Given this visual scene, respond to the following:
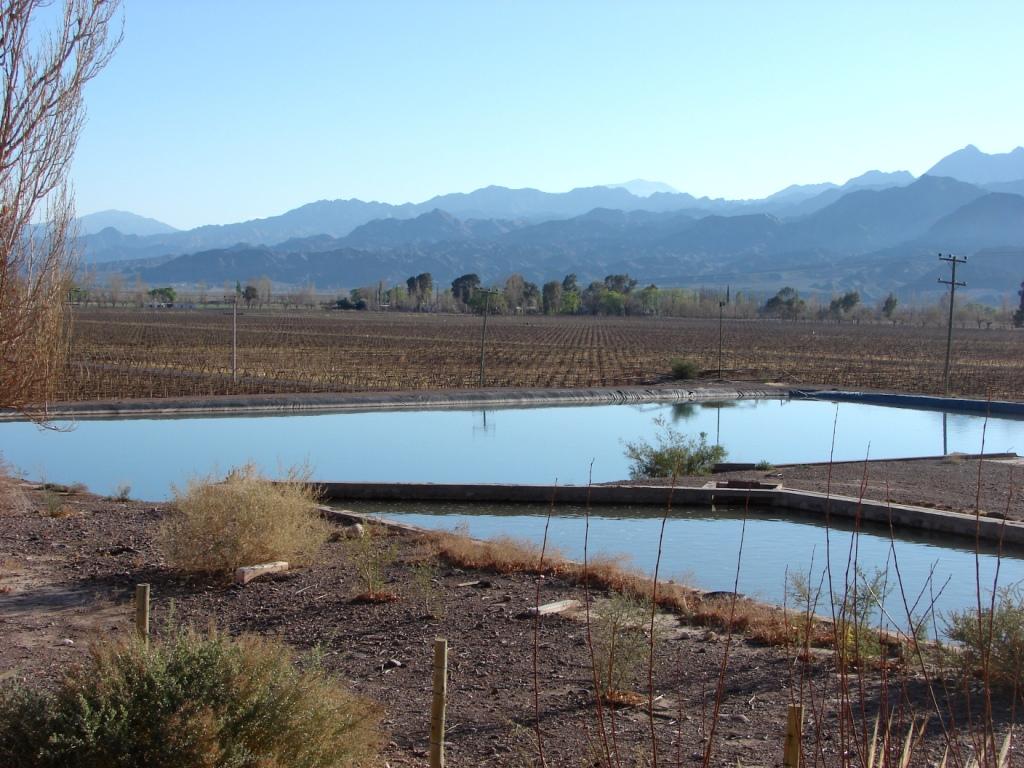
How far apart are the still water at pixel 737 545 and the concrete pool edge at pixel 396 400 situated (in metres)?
11.6

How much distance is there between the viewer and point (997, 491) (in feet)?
58.9

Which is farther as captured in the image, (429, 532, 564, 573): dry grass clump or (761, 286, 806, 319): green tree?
(761, 286, 806, 319): green tree

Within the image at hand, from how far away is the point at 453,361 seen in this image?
157 ft

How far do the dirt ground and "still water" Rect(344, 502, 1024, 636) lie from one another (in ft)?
9.85

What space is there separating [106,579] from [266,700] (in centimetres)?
547

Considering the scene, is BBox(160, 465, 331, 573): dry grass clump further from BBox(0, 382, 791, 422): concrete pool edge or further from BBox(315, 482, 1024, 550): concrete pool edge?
BBox(0, 382, 791, 422): concrete pool edge

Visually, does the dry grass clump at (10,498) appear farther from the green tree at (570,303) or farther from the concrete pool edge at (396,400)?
the green tree at (570,303)

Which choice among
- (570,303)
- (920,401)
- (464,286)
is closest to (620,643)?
(920,401)

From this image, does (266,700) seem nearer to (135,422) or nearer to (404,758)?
(404,758)

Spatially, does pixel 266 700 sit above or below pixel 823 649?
above

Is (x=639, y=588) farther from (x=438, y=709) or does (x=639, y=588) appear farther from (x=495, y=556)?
(x=438, y=709)

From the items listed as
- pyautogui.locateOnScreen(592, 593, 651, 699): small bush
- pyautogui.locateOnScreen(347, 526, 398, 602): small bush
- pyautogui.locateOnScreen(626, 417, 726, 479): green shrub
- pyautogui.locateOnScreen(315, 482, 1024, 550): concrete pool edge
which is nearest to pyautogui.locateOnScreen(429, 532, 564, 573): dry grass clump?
pyautogui.locateOnScreen(347, 526, 398, 602): small bush

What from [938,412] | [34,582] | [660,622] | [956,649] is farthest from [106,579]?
[938,412]

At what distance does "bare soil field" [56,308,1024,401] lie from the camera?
1373 inches
